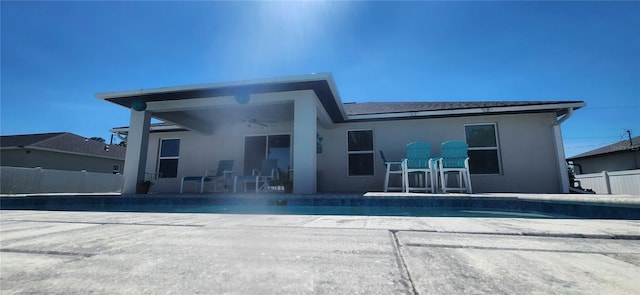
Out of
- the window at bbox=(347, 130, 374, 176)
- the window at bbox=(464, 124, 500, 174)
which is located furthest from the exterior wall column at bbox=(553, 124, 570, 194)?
the window at bbox=(347, 130, 374, 176)

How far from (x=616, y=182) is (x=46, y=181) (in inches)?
849

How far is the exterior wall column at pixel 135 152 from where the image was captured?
670 centimetres

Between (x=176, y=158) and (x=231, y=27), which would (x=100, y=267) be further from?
(x=176, y=158)

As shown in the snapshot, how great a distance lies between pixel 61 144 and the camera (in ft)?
57.0

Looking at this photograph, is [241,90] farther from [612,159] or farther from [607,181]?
[612,159]

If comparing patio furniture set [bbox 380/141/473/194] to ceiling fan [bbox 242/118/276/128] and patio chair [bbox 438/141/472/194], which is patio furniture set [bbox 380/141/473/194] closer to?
patio chair [bbox 438/141/472/194]

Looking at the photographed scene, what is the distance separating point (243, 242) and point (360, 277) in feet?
2.91

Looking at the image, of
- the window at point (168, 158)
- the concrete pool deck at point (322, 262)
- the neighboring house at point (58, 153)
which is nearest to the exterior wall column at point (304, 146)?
the concrete pool deck at point (322, 262)

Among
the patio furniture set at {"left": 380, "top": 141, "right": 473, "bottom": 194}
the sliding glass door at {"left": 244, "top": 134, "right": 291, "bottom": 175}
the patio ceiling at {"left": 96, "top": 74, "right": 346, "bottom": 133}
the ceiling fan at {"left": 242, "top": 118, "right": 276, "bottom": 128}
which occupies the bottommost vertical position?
the patio furniture set at {"left": 380, "top": 141, "right": 473, "bottom": 194}

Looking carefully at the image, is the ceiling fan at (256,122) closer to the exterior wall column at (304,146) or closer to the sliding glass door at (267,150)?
the sliding glass door at (267,150)

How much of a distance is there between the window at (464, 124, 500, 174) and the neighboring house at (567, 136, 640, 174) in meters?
16.2

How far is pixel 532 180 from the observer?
7.21 metres

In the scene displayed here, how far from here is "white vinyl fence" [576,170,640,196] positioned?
321 inches

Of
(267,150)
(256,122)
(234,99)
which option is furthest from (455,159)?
(267,150)
